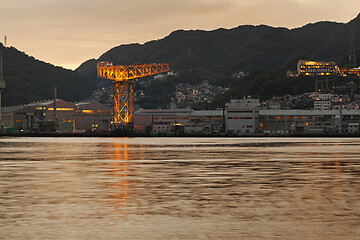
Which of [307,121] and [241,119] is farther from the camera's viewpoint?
[307,121]

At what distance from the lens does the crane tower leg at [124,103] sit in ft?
526

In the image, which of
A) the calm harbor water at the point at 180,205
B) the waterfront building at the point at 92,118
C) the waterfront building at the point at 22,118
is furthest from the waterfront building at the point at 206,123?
the calm harbor water at the point at 180,205

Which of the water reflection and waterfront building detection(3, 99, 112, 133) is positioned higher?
waterfront building detection(3, 99, 112, 133)

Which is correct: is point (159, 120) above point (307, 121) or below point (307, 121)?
above

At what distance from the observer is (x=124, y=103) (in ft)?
536

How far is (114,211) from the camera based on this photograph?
20672 mm

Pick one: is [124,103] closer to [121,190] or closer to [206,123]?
[206,123]

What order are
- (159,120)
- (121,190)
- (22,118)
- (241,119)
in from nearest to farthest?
1. (121,190)
2. (241,119)
3. (22,118)
4. (159,120)

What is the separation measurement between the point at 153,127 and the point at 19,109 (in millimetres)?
48631

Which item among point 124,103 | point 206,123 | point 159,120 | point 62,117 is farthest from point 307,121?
point 62,117

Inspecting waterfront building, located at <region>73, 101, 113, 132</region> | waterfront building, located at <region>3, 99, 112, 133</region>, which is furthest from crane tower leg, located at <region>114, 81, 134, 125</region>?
waterfront building, located at <region>3, 99, 112, 133</region>

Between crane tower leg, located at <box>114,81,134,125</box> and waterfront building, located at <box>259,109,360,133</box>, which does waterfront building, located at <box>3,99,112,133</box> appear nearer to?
crane tower leg, located at <box>114,81,134,125</box>

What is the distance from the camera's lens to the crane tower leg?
16025 cm

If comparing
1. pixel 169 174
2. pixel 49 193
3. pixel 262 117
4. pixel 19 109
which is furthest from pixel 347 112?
pixel 49 193
